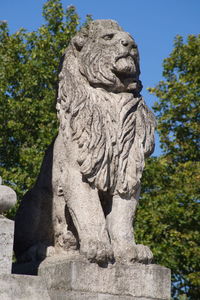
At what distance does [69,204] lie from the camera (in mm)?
7473

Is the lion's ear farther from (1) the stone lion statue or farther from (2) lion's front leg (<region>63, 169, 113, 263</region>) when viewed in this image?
(2) lion's front leg (<region>63, 169, 113, 263</region>)

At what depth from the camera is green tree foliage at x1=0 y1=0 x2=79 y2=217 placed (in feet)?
58.3

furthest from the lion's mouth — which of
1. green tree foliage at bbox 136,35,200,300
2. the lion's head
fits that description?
green tree foliage at bbox 136,35,200,300

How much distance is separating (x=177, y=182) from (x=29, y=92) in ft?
15.4

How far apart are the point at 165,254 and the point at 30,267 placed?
921cm

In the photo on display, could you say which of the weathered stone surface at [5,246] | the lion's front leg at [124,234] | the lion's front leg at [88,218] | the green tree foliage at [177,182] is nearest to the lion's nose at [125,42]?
the lion's front leg at [88,218]

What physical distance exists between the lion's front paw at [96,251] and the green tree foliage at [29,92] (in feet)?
32.5

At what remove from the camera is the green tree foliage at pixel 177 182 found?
1694 centimetres

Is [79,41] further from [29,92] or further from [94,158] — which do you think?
[29,92]

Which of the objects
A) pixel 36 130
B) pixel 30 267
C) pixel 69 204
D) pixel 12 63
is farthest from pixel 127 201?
pixel 12 63

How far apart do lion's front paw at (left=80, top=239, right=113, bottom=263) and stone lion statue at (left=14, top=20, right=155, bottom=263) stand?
21 millimetres

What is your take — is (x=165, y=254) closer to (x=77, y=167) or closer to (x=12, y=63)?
(x=12, y=63)

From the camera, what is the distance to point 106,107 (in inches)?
306

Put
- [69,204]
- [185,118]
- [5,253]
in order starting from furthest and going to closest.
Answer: [185,118], [69,204], [5,253]
